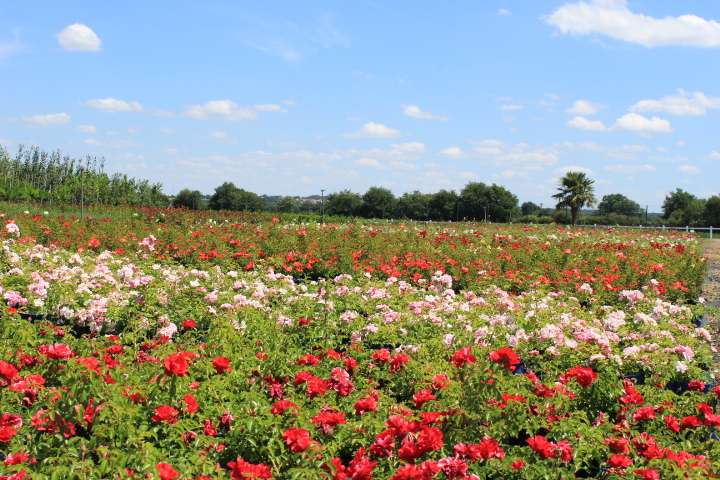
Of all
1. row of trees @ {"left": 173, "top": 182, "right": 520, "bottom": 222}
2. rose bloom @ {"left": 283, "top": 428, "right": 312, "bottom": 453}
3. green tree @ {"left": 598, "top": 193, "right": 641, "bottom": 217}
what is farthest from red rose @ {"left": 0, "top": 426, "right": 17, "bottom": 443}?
green tree @ {"left": 598, "top": 193, "right": 641, "bottom": 217}

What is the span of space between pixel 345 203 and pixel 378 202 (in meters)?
4.59

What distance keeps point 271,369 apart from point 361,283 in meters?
3.45

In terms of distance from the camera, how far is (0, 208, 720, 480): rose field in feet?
9.32

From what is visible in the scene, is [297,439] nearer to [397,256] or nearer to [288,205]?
[397,256]

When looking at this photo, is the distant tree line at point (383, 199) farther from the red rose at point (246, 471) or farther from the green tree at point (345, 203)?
the red rose at point (246, 471)

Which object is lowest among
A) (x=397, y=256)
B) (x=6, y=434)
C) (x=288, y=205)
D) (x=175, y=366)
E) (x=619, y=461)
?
(x=6, y=434)

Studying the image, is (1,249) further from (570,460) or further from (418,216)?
(418,216)

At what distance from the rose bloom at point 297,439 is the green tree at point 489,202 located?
201 ft

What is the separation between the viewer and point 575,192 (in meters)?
52.4

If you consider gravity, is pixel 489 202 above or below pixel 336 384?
above

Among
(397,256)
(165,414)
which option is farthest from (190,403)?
(397,256)

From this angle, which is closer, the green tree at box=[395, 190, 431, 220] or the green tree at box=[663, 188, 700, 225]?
the green tree at box=[663, 188, 700, 225]

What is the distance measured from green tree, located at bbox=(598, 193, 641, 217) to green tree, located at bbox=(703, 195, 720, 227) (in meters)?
33.8

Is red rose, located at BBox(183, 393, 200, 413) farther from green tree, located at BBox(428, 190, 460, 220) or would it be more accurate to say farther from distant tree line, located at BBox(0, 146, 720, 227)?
green tree, located at BBox(428, 190, 460, 220)
